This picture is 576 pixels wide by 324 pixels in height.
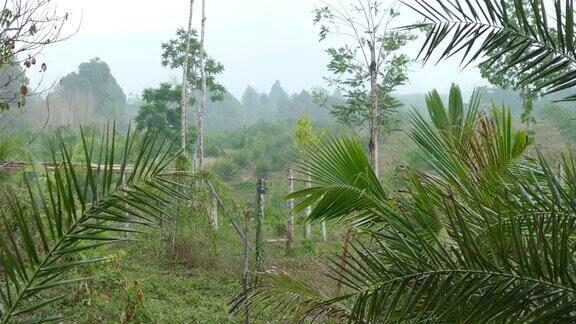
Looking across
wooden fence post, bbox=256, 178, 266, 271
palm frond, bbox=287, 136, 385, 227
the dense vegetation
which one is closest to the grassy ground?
the dense vegetation

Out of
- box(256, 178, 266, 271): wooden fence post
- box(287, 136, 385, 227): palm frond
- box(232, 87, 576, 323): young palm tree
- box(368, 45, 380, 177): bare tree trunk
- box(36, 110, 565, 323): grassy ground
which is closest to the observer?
box(232, 87, 576, 323): young palm tree

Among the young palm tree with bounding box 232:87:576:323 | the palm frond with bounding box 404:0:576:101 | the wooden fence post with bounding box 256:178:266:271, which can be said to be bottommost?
the wooden fence post with bounding box 256:178:266:271

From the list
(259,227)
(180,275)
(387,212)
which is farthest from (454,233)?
(180,275)

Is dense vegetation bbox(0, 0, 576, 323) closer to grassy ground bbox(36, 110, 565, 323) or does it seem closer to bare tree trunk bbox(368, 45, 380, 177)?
grassy ground bbox(36, 110, 565, 323)

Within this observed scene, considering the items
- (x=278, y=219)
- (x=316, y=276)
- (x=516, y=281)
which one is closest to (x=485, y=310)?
(x=516, y=281)

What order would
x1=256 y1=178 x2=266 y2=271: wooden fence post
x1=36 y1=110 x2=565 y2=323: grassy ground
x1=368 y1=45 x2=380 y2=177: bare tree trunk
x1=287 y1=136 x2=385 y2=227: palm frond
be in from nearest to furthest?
x1=287 y1=136 x2=385 y2=227: palm frond
x1=36 y1=110 x2=565 y2=323: grassy ground
x1=256 y1=178 x2=266 y2=271: wooden fence post
x1=368 y1=45 x2=380 y2=177: bare tree trunk

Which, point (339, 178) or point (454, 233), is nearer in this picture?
point (454, 233)

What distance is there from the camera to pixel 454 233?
140cm

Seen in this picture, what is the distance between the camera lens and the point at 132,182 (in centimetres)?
151

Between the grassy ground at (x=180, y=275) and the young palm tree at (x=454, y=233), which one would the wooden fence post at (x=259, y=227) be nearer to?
the grassy ground at (x=180, y=275)

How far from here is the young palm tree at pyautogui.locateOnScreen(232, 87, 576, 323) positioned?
1.32 meters

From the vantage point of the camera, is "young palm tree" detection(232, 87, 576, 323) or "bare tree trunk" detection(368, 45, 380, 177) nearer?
"young palm tree" detection(232, 87, 576, 323)

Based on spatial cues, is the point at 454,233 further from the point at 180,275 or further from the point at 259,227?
the point at 180,275

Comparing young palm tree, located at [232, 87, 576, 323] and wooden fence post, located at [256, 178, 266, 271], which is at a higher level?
young palm tree, located at [232, 87, 576, 323]
